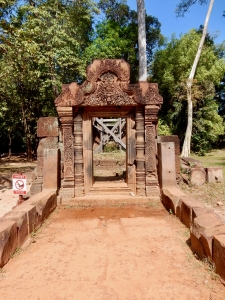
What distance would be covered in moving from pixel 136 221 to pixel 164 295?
2.27 metres

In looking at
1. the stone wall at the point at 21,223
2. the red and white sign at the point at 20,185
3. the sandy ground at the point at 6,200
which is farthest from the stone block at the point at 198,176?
the sandy ground at the point at 6,200

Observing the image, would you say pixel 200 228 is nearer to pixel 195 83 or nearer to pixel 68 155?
pixel 68 155

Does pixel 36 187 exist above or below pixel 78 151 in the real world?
below

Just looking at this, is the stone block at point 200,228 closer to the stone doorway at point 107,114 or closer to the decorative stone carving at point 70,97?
the stone doorway at point 107,114

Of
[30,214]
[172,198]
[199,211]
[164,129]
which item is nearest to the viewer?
[199,211]

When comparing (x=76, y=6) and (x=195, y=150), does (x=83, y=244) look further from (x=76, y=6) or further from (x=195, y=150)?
(x=195, y=150)

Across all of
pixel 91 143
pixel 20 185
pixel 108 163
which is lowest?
pixel 108 163

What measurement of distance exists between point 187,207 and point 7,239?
8.99 ft

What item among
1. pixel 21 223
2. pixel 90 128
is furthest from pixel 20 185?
pixel 90 128

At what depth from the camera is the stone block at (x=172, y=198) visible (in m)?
4.88

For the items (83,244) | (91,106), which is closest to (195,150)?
(91,106)

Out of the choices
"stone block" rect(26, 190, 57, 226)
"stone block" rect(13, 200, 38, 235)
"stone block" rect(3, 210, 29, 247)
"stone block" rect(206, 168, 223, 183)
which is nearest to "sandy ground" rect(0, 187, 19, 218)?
"stone block" rect(26, 190, 57, 226)

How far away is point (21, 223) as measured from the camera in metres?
3.60

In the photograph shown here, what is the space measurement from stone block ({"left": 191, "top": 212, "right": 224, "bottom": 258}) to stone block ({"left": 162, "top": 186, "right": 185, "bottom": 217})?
1.28 metres
